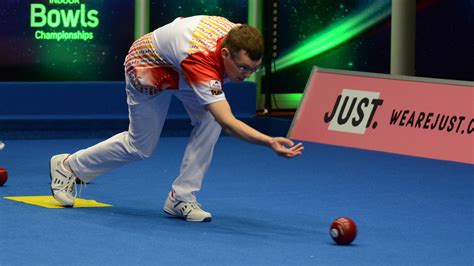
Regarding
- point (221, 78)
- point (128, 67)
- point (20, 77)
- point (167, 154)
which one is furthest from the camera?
point (20, 77)

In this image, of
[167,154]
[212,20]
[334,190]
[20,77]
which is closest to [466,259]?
[212,20]

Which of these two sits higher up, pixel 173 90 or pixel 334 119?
pixel 173 90

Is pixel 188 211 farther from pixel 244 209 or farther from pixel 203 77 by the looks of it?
pixel 203 77

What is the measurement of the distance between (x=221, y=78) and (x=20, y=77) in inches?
276

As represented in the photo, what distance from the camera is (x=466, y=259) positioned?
4938mm

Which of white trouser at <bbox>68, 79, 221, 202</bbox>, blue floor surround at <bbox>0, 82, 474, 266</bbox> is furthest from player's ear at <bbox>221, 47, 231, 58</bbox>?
blue floor surround at <bbox>0, 82, 474, 266</bbox>

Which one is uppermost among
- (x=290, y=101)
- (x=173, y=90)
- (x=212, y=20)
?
(x=212, y=20)

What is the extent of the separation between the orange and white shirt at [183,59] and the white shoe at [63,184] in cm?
69

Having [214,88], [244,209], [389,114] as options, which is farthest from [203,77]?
[389,114]

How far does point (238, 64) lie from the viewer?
5.52 metres

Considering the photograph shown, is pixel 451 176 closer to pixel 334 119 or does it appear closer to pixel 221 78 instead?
pixel 334 119

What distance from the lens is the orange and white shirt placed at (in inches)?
217

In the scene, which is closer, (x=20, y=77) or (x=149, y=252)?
(x=149, y=252)

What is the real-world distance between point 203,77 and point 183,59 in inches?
6.8
